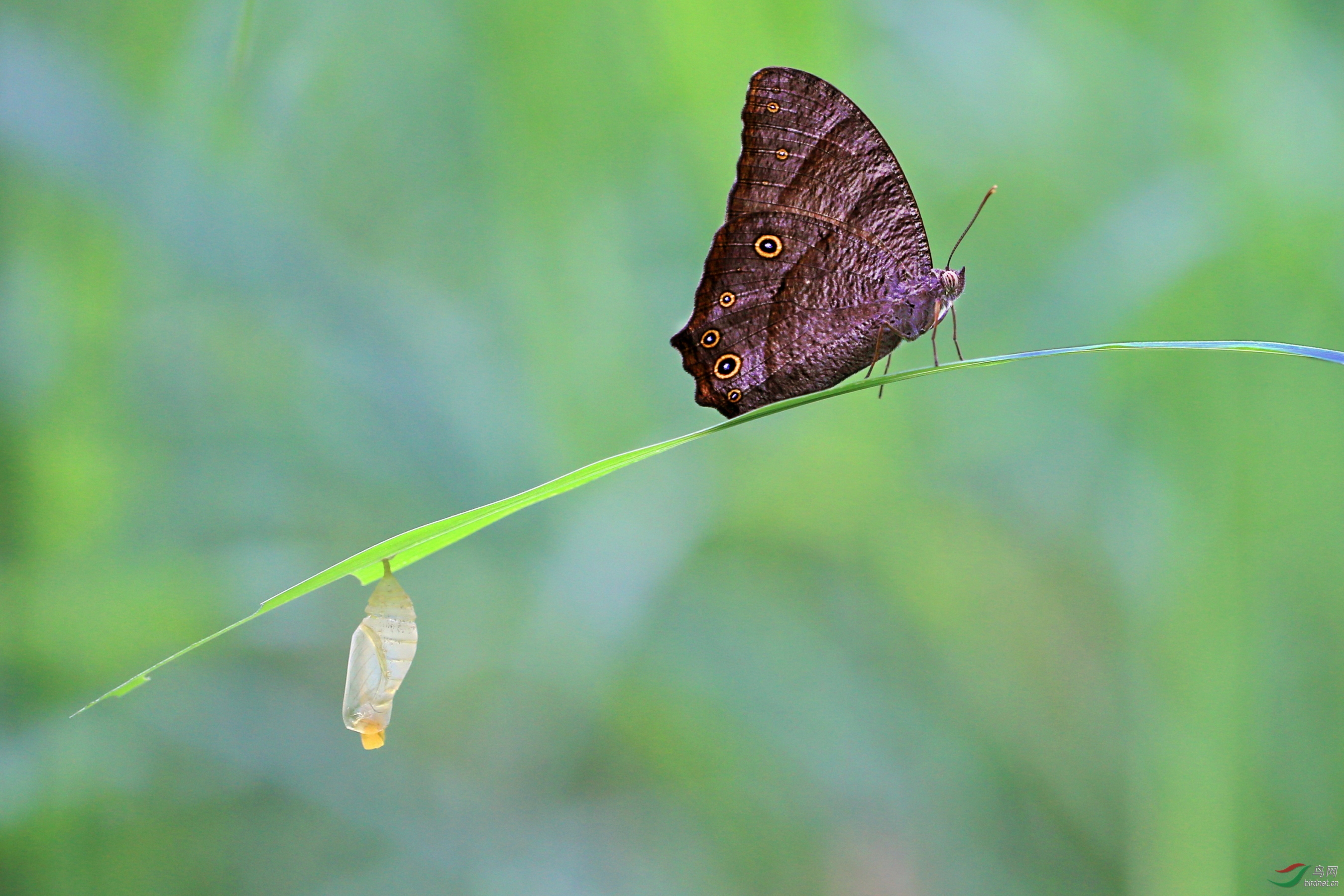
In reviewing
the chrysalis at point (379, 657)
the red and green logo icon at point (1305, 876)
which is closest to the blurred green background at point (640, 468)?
the red and green logo icon at point (1305, 876)

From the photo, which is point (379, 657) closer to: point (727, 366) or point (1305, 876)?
point (727, 366)

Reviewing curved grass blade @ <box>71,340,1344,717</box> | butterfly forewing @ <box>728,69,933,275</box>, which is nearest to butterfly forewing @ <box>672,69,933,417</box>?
butterfly forewing @ <box>728,69,933,275</box>

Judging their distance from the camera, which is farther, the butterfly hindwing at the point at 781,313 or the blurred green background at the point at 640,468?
the blurred green background at the point at 640,468

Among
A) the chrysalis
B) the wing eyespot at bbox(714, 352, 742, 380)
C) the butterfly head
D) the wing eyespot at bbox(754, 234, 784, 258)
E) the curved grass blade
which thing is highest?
the wing eyespot at bbox(754, 234, 784, 258)

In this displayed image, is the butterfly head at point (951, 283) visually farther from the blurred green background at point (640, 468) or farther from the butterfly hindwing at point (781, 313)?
the blurred green background at point (640, 468)

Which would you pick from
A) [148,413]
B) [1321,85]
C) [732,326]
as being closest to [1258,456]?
[1321,85]

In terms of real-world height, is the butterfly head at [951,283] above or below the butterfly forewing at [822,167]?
below

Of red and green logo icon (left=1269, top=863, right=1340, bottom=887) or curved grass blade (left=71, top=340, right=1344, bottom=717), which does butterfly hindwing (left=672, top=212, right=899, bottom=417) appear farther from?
red and green logo icon (left=1269, top=863, right=1340, bottom=887)

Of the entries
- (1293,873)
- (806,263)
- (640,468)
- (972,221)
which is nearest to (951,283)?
(806,263)
